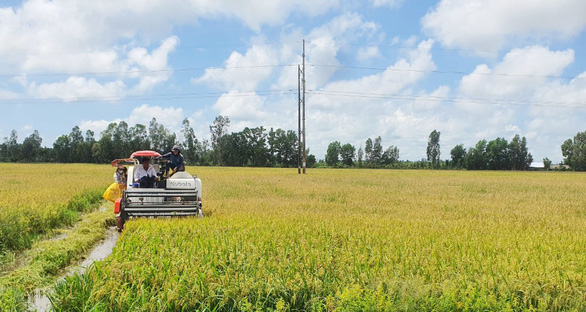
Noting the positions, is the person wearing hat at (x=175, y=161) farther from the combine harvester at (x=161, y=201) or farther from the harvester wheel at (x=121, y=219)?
the harvester wheel at (x=121, y=219)

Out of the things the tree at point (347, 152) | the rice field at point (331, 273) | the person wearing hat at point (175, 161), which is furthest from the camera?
the tree at point (347, 152)

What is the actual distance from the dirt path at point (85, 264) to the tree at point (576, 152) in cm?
11760

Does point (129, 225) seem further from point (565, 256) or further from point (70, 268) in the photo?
point (565, 256)

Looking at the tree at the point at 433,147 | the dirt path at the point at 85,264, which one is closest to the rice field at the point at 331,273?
the dirt path at the point at 85,264

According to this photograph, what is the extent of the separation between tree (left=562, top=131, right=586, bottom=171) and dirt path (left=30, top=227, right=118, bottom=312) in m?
118

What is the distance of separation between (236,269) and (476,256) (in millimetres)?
3599

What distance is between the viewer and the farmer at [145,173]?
34.9 ft

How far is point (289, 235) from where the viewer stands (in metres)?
6.93

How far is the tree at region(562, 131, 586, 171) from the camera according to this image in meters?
96.6

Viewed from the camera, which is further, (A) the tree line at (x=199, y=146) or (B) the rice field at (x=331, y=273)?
(A) the tree line at (x=199, y=146)

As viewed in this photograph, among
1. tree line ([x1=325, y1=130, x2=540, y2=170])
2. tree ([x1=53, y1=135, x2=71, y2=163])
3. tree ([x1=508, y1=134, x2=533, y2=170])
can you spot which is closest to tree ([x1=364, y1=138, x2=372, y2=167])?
tree line ([x1=325, y1=130, x2=540, y2=170])

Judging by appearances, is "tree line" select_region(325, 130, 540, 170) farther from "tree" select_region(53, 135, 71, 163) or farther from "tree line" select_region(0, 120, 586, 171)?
"tree" select_region(53, 135, 71, 163)

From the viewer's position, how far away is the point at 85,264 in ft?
23.5

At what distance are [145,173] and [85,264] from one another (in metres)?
4.03
